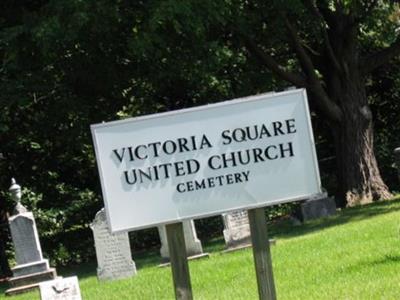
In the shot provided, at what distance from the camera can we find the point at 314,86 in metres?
20.7

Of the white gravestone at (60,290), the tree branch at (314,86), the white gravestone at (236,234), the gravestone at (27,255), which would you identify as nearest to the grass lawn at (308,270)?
the white gravestone at (236,234)

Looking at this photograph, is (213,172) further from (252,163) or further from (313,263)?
(313,263)

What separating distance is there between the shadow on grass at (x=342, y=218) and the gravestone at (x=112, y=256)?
336 cm

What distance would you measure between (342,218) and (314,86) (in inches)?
169

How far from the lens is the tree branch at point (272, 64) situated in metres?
20.2

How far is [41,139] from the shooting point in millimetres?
23516

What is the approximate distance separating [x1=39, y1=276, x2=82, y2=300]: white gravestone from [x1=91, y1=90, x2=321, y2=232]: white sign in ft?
11.9

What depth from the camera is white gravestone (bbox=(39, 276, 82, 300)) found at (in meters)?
9.20

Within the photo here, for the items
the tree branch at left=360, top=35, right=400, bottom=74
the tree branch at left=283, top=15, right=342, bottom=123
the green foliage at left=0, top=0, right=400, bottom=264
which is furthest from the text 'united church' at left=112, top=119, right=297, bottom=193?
the tree branch at left=360, top=35, right=400, bottom=74

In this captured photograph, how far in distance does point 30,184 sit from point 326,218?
29.3ft

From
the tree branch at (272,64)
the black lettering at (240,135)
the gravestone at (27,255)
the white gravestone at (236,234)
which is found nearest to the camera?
the black lettering at (240,135)

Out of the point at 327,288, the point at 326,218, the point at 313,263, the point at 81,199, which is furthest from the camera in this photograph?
the point at 81,199

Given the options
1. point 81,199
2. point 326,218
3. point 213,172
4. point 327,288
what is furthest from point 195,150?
point 81,199

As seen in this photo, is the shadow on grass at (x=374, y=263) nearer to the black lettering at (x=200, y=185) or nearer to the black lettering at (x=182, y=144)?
the black lettering at (x=200, y=185)
